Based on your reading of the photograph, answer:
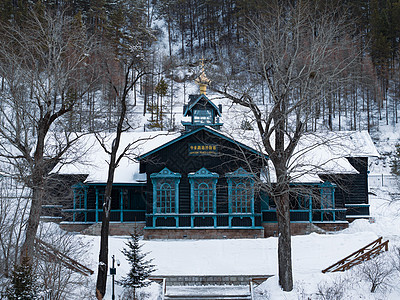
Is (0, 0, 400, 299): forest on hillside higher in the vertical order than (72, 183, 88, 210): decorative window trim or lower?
higher

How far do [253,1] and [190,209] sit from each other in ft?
127

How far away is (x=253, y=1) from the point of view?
52.4 m

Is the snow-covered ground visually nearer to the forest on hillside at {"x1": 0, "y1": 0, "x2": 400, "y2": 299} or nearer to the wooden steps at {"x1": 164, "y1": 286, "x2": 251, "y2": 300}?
the wooden steps at {"x1": 164, "y1": 286, "x2": 251, "y2": 300}

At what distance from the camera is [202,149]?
71.3 ft

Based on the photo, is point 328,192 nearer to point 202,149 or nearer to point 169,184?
point 202,149

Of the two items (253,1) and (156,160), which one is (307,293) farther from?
(253,1)

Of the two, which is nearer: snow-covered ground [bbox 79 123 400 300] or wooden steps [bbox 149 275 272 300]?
snow-covered ground [bbox 79 123 400 300]

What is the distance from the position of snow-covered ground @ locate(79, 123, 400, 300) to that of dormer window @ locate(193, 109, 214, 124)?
724cm

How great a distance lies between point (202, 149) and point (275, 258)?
6881mm

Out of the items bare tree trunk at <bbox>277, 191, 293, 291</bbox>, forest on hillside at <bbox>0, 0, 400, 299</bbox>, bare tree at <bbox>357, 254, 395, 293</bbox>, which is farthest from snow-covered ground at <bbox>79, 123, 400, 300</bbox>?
forest on hillside at <bbox>0, 0, 400, 299</bbox>

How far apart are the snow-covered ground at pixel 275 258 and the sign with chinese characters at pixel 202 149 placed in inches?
181

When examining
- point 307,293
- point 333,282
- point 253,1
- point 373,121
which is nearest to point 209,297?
point 307,293

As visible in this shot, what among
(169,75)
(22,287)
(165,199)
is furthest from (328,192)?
(169,75)

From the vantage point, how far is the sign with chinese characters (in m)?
21.7
